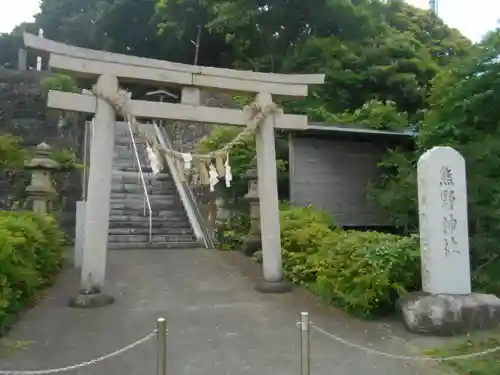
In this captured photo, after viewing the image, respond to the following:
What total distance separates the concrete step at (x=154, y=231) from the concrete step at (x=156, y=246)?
689 millimetres

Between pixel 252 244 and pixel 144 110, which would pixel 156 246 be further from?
pixel 144 110

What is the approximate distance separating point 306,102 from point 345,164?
12.4 feet

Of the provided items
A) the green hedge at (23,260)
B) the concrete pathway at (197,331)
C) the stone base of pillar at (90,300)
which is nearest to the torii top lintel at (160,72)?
the green hedge at (23,260)

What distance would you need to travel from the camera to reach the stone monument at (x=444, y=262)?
6.76 meters

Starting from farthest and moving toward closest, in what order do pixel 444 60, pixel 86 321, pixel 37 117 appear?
1. pixel 37 117
2. pixel 444 60
3. pixel 86 321

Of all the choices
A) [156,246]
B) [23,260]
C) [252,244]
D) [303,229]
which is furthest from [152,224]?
[23,260]

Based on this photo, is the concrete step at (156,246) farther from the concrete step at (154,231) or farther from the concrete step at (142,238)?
the concrete step at (154,231)

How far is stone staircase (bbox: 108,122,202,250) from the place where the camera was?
45.3ft

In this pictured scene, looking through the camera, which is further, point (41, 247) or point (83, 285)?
point (41, 247)

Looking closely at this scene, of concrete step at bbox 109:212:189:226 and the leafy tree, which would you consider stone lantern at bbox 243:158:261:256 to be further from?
the leafy tree

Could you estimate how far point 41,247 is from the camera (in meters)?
8.64

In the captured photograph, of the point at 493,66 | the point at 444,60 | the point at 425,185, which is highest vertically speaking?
the point at 444,60

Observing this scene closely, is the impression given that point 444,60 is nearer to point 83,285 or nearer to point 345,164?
point 345,164

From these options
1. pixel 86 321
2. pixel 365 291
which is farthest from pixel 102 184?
pixel 365 291
